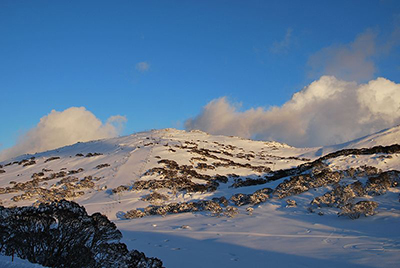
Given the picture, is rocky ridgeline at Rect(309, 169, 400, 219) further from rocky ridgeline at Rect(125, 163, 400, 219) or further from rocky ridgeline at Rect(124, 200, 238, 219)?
rocky ridgeline at Rect(124, 200, 238, 219)

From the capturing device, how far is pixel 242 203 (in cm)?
1500

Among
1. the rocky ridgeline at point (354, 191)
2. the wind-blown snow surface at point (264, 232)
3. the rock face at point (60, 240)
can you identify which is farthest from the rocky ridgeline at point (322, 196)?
the rock face at point (60, 240)

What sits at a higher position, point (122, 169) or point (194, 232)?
point (122, 169)

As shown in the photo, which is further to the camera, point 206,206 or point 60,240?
point 206,206

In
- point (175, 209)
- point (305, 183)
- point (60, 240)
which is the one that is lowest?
point (60, 240)

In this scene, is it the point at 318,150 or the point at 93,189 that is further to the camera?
the point at 318,150

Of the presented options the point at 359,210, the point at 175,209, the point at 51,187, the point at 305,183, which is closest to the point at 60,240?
the point at 175,209

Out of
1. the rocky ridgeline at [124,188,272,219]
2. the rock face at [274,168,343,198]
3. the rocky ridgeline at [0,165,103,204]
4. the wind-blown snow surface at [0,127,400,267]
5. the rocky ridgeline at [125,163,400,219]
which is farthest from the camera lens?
the rocky ridgeline at [0,165,103,204]

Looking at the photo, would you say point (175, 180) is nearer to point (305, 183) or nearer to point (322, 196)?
point (305, 183)

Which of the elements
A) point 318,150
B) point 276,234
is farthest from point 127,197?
point 318,150

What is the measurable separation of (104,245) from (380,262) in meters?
6.55

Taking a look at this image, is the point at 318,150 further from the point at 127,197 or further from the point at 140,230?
the point at 140,230

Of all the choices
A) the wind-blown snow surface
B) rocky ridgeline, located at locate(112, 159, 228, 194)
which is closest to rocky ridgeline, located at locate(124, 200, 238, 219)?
the wind-blown snow surface

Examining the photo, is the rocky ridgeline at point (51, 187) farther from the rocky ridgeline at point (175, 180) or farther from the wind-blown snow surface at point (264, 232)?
the rocky ridgeline at point (175, 180)
